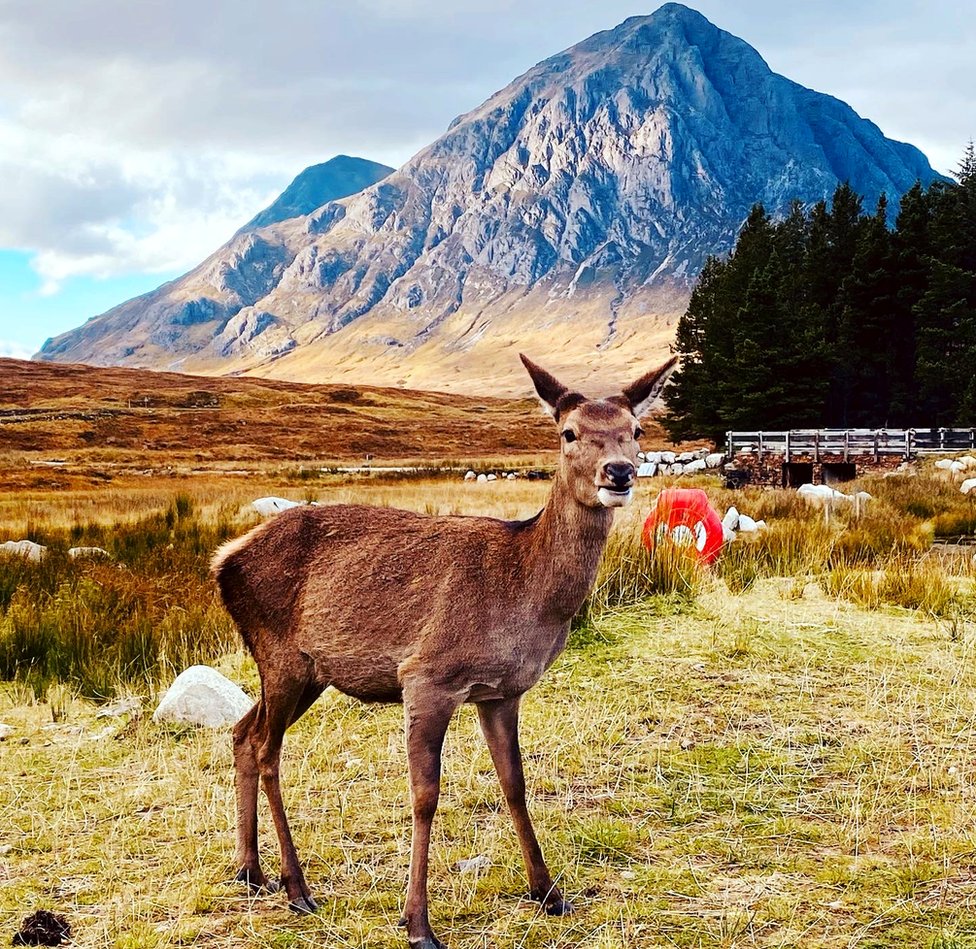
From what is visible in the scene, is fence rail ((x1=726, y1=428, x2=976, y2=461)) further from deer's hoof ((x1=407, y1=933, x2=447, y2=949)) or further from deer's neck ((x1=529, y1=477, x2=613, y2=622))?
deer's hoof ((x1=407, y1=933, x2=447, y2=949))

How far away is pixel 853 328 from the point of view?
49.2m

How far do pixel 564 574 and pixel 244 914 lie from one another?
91.3 inches

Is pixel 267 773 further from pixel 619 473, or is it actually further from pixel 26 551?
pixel 26 551

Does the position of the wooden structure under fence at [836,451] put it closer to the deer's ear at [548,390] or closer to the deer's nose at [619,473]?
the deer's ear at [548,390]

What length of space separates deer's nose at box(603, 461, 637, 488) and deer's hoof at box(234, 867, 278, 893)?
9.26 feet

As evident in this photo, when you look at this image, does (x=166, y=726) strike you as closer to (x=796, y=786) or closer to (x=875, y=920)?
(x=796, y=786)

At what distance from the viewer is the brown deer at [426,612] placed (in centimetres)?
443

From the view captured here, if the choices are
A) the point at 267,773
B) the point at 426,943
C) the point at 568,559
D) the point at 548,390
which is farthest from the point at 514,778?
the point at 548,390

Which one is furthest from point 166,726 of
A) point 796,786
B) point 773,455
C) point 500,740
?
point 773,455

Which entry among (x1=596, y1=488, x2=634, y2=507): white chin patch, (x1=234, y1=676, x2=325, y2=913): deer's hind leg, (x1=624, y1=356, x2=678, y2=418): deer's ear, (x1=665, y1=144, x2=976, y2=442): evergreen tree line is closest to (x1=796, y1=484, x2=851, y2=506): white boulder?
(x1=624, y1=356, x2=678, y2=418): deer's ear

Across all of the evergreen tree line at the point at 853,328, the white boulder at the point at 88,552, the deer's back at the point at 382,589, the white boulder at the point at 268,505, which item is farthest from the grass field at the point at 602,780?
the evergreen tree line at the point at 853,328

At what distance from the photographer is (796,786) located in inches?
235

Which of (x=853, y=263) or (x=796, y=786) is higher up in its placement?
(x=853, y=263)

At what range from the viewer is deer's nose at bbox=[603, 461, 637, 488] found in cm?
425
